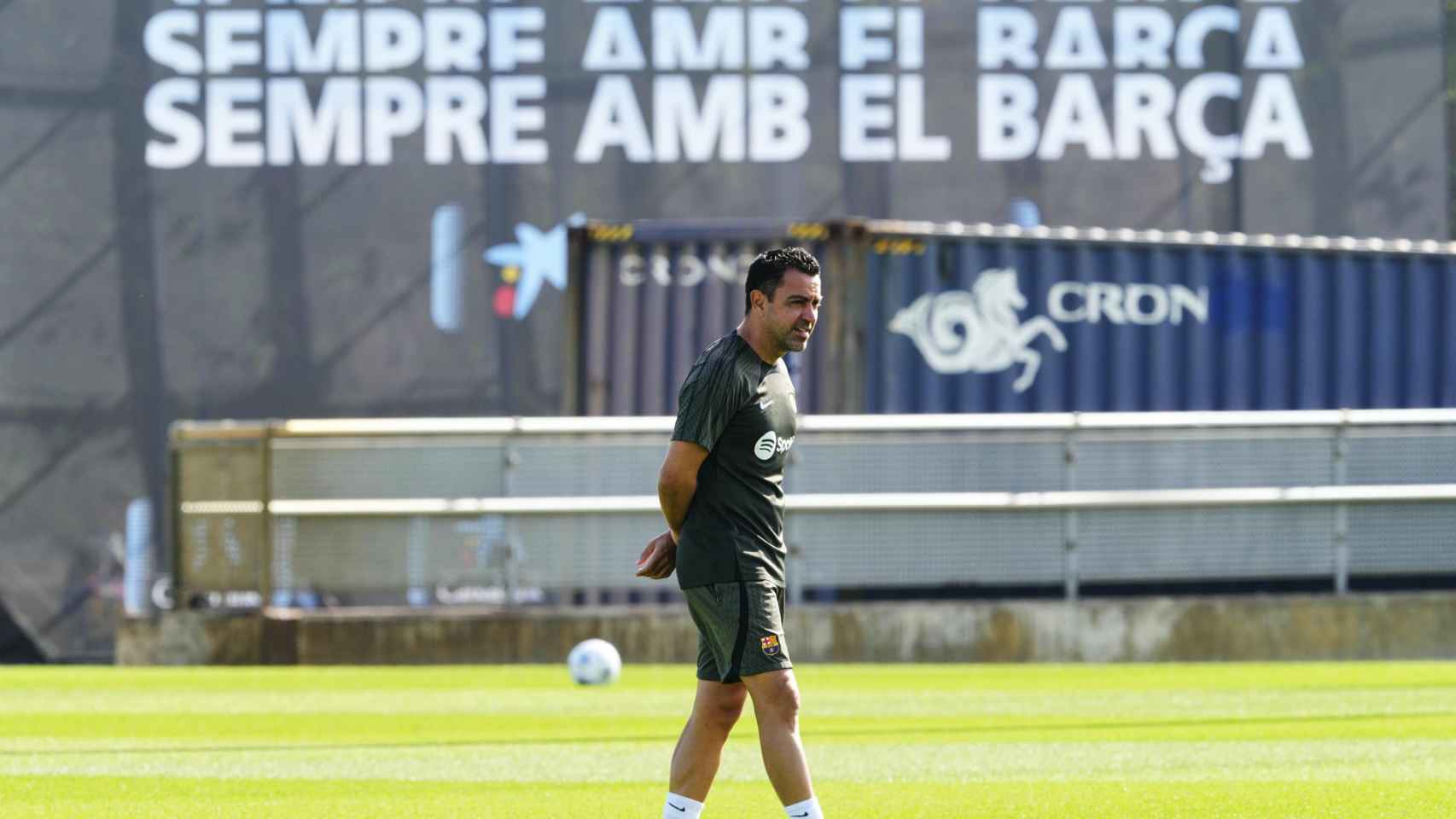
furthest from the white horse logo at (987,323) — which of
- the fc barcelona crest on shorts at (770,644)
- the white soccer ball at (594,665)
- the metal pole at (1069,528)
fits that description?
the fc barcelona crest on shorts at (770,644)

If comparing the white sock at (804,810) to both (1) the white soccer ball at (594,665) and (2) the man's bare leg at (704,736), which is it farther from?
(1) the white soccer ball at (594,665)

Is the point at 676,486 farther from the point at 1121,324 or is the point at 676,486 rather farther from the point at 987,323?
the point at 1121,324

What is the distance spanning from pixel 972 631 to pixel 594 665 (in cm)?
324

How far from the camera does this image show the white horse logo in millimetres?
17016

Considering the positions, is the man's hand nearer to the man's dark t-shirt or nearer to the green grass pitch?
the man's dark t-shirt

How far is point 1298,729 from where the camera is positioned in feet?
35.7

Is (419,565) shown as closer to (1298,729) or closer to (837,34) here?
(1298,729)

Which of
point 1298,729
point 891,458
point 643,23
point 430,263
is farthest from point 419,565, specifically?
point 643,23

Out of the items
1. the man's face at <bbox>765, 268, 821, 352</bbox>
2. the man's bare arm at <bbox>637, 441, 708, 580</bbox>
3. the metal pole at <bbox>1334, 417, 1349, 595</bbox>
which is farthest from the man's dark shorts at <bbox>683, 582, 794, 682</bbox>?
the metal pole at <bbox>1334, 417, 1349, 595</bbox>

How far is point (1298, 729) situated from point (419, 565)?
7.32m

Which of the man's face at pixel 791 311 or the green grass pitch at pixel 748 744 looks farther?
the green grass pitch at pixel 748 744

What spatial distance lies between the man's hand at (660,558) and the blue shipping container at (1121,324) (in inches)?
407

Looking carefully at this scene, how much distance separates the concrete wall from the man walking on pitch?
977 cm

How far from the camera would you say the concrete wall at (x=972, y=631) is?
53.7 ft
